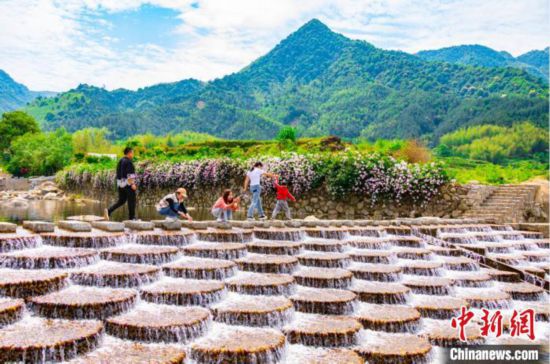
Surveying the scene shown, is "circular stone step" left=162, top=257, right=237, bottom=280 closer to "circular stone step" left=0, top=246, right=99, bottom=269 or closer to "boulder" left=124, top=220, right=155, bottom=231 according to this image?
"circular stone step" left=0, top=246, right=99, bottom=269

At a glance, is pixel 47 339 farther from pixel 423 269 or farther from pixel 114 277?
pixel 423 269

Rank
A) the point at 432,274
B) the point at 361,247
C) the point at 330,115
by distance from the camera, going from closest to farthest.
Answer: the point at 432,274 < the point at 361,247 < the point at 330,115

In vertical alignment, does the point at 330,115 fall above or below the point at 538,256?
above

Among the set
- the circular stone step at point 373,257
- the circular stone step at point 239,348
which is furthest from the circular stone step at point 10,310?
the circular stone step at point 373,257

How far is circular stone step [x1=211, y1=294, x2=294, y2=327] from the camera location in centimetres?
695

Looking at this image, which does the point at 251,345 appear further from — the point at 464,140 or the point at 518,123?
the point at 464,140

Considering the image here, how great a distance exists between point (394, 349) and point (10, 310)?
4.50 m

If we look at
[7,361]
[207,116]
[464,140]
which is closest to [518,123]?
[464,140]

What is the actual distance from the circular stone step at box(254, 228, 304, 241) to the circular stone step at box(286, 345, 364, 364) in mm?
5154

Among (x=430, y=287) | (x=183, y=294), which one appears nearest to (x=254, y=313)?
(x=183, y=294)

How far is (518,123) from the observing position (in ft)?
173

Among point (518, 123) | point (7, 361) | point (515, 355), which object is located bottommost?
point (515, 355)

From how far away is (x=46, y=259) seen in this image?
7.98 meters

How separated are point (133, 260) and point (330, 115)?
10612cm
